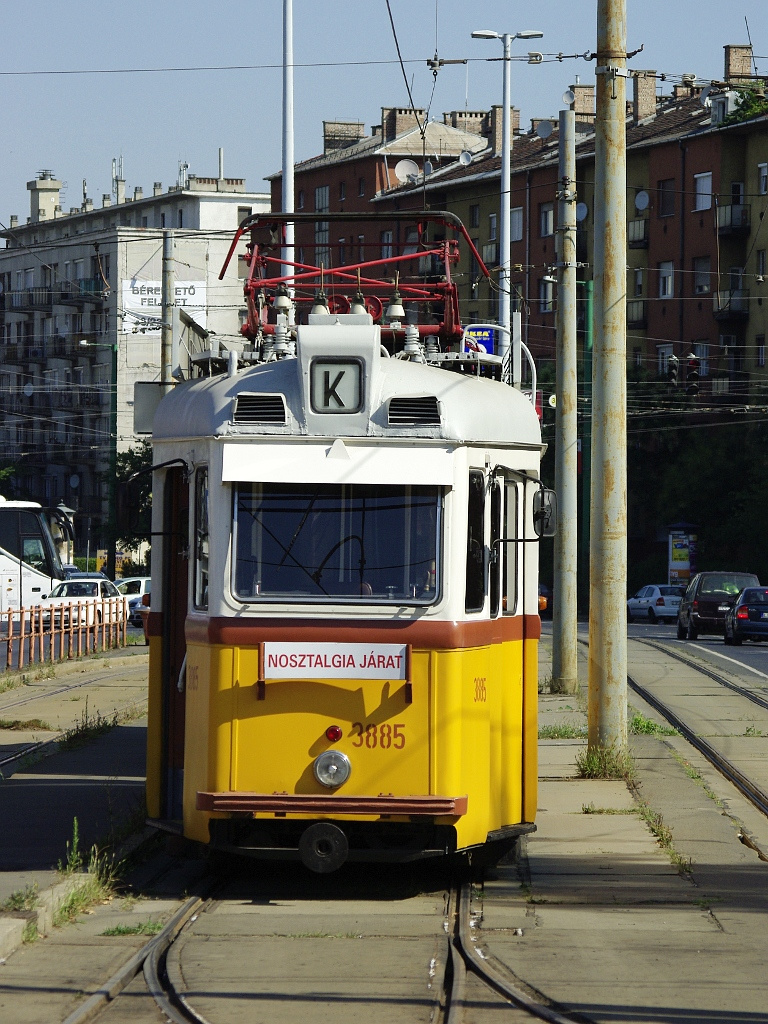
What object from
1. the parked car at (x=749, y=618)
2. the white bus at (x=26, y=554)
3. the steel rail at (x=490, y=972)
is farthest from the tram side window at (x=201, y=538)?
the white bus at (x=26, y=554)

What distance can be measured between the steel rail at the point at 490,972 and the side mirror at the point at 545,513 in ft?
6.88

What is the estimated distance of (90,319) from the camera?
102250mm

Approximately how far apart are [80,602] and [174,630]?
21.9 metres

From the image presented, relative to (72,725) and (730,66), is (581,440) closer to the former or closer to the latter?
(730,66)

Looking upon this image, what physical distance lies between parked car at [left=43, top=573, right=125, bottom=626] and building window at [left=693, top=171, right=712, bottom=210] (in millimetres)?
34335

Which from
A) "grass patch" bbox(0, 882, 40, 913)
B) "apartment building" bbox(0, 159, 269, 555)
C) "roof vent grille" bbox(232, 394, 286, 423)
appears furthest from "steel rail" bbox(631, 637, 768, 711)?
"apartment building" bbox(0, 159, 269, 555)

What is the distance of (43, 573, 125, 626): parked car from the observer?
31188 millimetres

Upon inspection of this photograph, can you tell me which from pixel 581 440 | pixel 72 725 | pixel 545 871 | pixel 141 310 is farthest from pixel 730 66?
pixel 545 871

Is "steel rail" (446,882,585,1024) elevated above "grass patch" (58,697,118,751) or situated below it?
above

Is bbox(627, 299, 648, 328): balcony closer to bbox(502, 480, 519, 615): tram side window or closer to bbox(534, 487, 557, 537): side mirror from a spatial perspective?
bbox(502, 480, 519, 615): tram side window

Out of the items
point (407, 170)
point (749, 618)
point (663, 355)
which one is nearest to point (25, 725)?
point (407, 170)

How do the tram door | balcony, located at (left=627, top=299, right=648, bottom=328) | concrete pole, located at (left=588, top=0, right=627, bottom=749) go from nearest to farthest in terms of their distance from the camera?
the tram door, concrete pole, located at (left=588, top=0, right=627, bottom=749), balcony, located at (left=627, top=299, right=648, bottom=328)

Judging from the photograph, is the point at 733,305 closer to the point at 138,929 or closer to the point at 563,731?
the point at 563,731

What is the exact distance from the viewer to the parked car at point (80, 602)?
3119 centimetres
